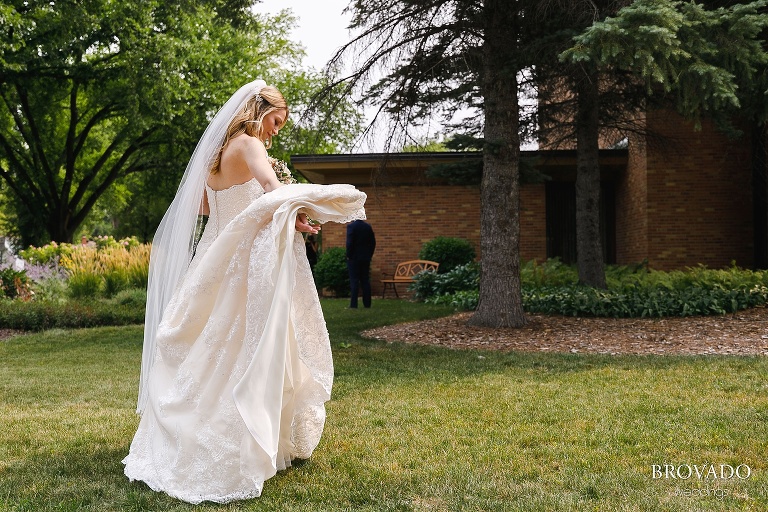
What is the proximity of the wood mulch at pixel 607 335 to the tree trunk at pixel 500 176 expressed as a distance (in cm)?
49

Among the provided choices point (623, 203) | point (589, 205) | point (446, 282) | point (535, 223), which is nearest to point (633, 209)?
point (623, 203)

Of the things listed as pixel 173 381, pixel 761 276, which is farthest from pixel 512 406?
pixel 761 276

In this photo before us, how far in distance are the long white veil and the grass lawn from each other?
0.81 meters

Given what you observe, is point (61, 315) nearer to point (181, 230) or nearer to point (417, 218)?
point (181, 230)

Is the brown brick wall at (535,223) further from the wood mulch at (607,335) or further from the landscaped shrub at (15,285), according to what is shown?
the landscaped shrub at (15,285)

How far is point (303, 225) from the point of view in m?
3.84

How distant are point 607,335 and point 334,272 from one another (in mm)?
9772

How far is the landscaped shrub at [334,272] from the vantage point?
1820 centimetres

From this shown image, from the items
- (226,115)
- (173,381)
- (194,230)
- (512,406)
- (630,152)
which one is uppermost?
(630,152)

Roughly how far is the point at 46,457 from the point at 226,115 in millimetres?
2353

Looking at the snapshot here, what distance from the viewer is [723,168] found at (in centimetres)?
1587

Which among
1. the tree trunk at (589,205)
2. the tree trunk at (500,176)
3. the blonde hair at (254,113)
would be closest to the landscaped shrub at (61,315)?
the tree trunk at (500,176)

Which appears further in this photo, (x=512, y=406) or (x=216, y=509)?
(x=512, y=406)

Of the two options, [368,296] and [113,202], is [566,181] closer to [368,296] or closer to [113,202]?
[368,296]
